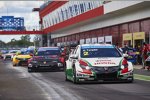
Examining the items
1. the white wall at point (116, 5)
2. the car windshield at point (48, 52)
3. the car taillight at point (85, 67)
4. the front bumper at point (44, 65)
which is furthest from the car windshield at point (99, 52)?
the white wall at point (116, 5)

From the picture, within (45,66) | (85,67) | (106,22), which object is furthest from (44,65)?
(106,22)

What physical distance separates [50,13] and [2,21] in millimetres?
8820

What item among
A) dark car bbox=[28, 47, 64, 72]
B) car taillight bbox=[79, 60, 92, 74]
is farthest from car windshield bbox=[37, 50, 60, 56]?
car taillight bbox=[79, 60, 92, 74]

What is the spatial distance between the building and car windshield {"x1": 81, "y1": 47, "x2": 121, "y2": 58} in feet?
63.0

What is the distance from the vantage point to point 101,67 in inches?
651

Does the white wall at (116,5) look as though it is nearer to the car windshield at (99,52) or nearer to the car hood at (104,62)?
the car windshield at (99,52)

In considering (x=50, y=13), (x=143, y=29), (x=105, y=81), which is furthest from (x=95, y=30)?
(x=105, y=81)

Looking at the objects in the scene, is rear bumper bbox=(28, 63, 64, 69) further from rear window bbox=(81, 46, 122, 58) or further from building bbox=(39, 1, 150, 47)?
building bbox=(39, 1, 150, 47)

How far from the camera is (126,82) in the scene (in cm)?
1723

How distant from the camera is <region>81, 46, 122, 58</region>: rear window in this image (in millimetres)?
17688

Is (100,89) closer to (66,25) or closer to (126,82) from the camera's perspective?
(126,82)

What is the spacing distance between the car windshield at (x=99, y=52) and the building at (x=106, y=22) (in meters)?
19.2

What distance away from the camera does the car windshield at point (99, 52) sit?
696 inches

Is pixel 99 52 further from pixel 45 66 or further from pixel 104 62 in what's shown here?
pixel 45 66
